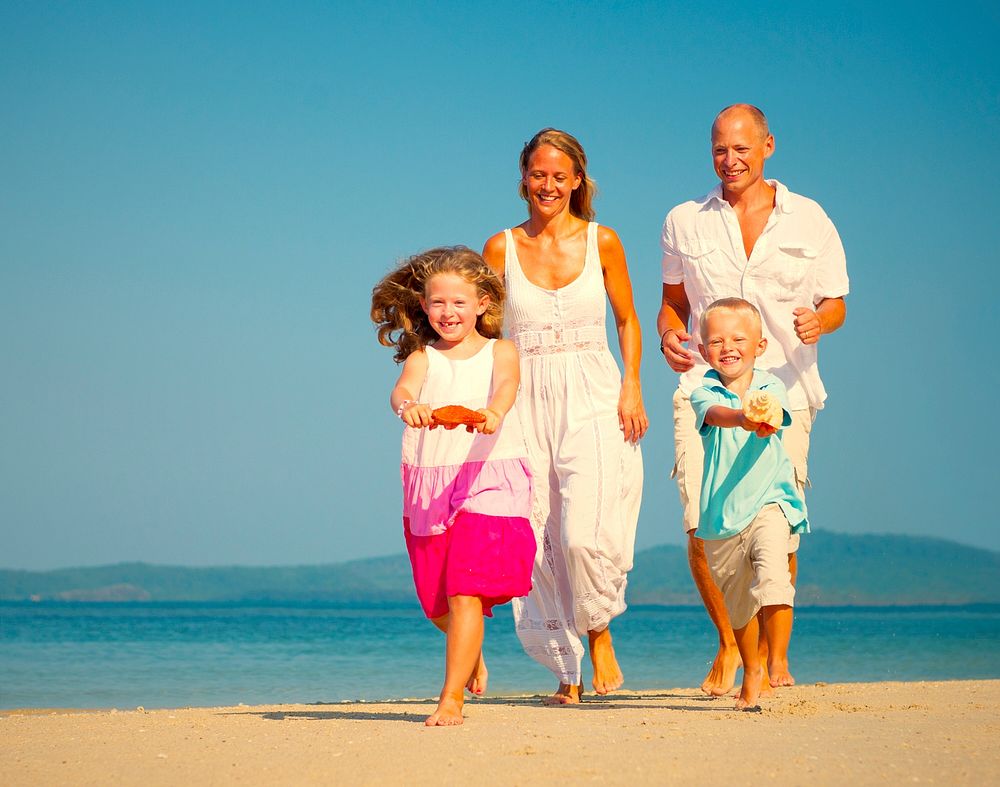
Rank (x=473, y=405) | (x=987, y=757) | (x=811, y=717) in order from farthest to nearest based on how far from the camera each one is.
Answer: (x=473, y=405) < (x=811, y=717) < (x=987, y=757)

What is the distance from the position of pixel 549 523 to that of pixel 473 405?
1369 millimetres

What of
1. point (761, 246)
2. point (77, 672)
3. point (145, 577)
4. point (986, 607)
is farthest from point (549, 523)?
point (145, 577)

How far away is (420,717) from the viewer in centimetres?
550

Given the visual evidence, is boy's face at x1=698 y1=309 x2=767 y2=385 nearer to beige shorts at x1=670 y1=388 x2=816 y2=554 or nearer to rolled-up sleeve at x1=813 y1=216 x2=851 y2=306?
beige shorts at x1=670 y1=388 x2=816 y2=554

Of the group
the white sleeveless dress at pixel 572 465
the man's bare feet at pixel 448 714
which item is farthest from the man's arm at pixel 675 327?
the man's bare feet at pixel 448 714

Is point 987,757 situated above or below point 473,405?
below

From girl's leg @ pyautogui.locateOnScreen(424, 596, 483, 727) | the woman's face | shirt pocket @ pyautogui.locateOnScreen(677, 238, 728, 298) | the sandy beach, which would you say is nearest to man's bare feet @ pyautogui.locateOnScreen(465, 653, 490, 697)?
the sandy beach

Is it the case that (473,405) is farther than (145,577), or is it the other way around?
(145,577)

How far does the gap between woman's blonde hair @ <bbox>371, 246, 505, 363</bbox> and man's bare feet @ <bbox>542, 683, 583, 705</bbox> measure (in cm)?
181

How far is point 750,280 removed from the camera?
661 cm

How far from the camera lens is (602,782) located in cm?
347

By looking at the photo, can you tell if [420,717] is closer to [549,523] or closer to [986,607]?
[549,523]

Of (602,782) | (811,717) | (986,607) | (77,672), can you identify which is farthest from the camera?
(986,607)

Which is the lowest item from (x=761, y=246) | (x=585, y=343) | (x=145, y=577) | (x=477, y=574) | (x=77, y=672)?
(x=145, y=577)
